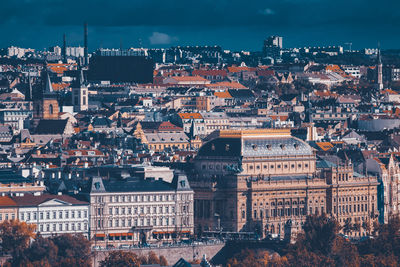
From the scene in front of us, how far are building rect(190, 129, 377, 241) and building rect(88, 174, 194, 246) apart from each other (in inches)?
104

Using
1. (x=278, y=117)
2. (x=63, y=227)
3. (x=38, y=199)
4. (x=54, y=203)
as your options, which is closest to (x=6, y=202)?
(x=38, y=199)

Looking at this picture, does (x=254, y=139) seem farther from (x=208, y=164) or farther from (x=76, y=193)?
(x=76, y=193)

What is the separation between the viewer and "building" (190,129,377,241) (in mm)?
124688

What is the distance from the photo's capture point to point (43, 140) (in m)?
169

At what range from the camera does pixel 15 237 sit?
10706 centimetres

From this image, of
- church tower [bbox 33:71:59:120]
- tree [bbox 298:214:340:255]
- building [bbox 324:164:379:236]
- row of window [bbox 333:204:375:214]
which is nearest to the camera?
tree [bbox 298:214:340:255]

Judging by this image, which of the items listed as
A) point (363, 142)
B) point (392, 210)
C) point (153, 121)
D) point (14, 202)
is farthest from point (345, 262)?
point (153, 121)

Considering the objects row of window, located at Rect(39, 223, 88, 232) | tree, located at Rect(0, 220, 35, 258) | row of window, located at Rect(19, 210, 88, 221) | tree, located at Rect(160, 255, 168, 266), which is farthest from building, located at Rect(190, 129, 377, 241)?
tree, located at Rect(0, 220, 35, 258)

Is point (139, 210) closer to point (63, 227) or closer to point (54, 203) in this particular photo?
point (63, 227)

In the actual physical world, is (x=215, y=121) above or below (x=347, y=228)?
above

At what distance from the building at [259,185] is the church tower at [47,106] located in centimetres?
6065

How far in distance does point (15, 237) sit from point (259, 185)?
24.4 m

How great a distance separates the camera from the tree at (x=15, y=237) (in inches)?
4186

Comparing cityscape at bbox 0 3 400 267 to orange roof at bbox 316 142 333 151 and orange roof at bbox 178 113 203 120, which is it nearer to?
orange roof at bbox 316 142 333 151
